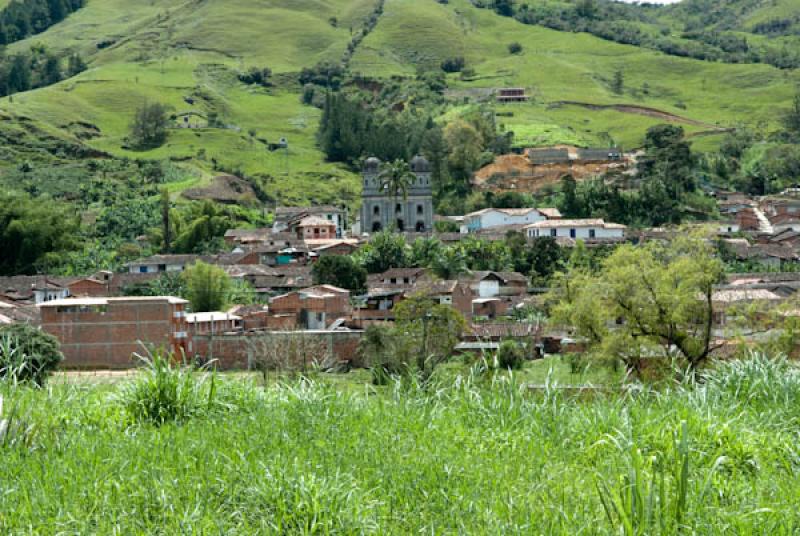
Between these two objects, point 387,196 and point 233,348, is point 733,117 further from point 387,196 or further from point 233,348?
point 233,348

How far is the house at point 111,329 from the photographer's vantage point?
116 ft

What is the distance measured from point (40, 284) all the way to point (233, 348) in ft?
67.9

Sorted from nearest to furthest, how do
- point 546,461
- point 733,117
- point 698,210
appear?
point 546,461
point 698,210
point 733,117

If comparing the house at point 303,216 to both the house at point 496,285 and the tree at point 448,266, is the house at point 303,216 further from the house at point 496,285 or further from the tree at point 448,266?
the house at point 496,285

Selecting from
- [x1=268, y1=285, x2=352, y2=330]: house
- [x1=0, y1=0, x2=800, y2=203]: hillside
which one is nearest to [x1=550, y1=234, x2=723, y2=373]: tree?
[x1=268, y1=285, x2=352, y2=330]: house

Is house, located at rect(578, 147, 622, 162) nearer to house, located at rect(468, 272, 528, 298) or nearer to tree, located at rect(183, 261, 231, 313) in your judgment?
house, located at rect(468, 272, 528, 298)

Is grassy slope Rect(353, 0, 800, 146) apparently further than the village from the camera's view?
Yes

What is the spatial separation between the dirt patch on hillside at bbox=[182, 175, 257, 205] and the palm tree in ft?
36.2

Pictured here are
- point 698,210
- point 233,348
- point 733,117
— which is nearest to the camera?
point 233,348

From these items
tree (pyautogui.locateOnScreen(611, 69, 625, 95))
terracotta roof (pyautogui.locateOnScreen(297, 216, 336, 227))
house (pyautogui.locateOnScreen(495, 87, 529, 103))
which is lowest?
terracotta roof (pyautogui.locateOnScreen(297, 216, 336, 227))

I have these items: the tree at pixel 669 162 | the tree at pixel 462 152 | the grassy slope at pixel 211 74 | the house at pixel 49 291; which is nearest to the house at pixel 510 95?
the grassy slope at pixel 211 74

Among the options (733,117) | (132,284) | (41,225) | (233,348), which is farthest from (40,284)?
(733,117)

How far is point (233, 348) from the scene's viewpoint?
1409 inches

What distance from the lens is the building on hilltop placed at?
263 ft
